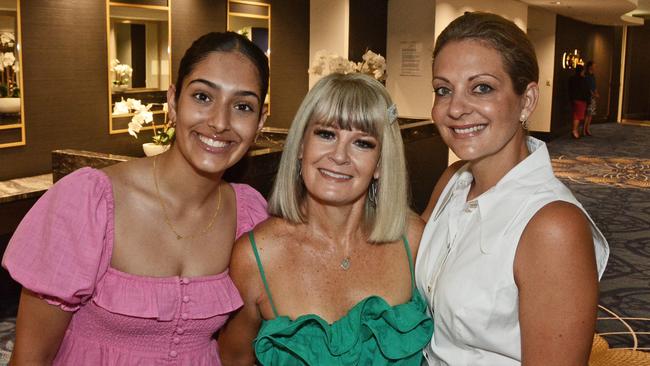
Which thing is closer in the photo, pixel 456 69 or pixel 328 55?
pixel 456 69

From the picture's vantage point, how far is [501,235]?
1978mm

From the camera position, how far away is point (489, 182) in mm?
2236

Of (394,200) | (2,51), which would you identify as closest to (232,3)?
(2,51)

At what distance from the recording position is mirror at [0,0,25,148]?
19.0 feet

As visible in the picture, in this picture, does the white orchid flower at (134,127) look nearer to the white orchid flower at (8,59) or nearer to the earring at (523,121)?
the white orchid flower at (8,59)

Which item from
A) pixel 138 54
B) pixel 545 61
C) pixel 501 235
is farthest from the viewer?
pixel 545 61

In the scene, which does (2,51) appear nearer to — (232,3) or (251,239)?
(232,3)

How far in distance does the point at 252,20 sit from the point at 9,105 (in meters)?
3.82

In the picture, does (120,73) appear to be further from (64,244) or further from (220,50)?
(64,244)

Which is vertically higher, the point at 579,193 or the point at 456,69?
the point at 456,69

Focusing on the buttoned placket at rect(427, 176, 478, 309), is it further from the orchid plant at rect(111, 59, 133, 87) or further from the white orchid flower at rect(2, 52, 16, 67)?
the orchid plant at rect(111, 59, 133, 87)

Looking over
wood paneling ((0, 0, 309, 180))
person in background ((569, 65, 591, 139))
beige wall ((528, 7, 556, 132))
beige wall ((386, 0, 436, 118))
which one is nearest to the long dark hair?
wood paneling ((0, 0, 309, 180))

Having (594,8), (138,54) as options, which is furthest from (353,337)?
(594,8)

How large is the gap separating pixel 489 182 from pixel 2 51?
15.9ft
